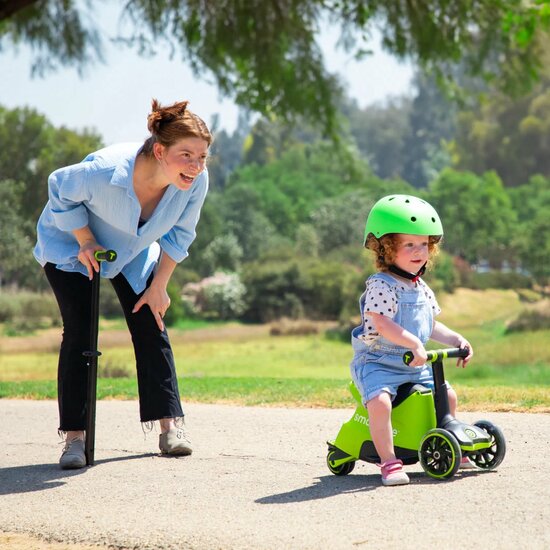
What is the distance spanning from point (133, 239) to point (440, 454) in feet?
6.37

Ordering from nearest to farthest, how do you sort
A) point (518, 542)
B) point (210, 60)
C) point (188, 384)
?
point (518, 542) < point (188, 384) < point (210, 60)

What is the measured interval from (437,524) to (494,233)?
43.6 m

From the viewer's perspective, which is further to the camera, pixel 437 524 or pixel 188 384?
pixel 188 384

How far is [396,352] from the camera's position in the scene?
482 centimetres

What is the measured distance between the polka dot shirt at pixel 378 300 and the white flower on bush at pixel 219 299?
94.6ft

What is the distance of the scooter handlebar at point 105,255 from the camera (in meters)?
5.23

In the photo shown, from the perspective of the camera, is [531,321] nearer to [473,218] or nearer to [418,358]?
[473,218]

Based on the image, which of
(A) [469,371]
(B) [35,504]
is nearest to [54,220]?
(B) [35,504]

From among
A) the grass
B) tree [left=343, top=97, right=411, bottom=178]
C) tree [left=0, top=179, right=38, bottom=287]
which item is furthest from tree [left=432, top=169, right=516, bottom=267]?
tree [left=343, top=97, right=411, bottom=178]

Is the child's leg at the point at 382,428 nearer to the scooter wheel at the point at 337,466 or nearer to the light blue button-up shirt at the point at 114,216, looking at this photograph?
the scooter wheel at the point at 337,466

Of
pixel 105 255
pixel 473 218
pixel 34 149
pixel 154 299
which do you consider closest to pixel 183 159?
pixel 105 255

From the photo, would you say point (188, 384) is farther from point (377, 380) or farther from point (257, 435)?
point (377, 380)

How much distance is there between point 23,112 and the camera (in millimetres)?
28625

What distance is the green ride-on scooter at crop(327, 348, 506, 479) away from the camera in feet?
15.0
